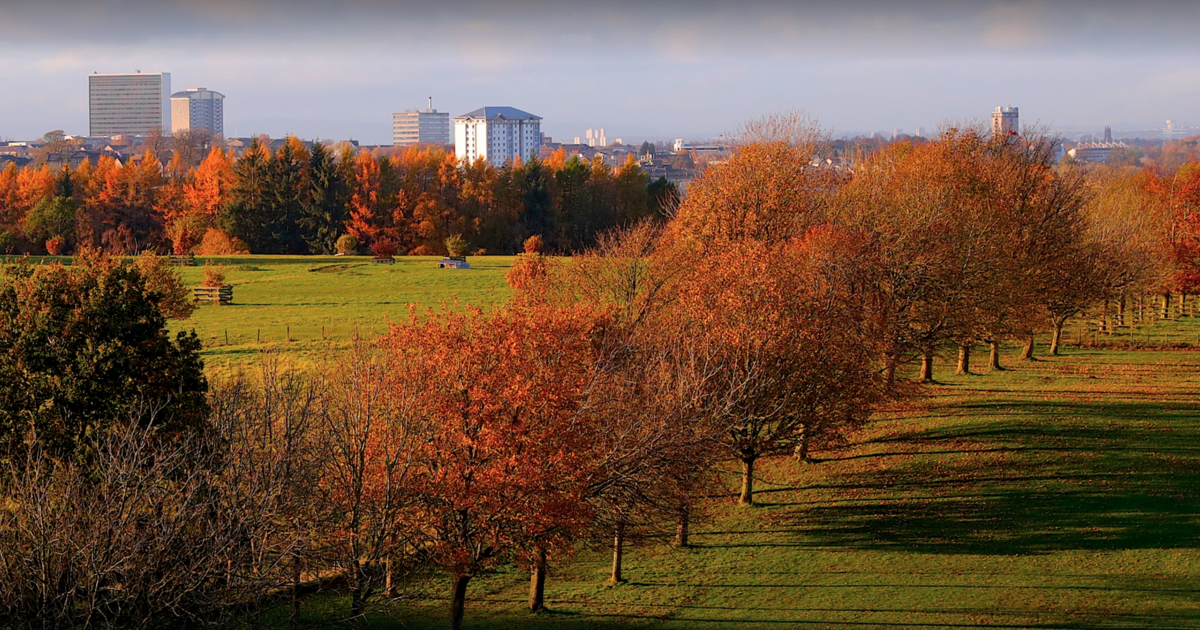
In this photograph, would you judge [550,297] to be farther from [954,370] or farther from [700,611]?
[700,611]

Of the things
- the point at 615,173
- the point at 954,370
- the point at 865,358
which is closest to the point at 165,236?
the point at 615,173

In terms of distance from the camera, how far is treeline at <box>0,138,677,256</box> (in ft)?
327

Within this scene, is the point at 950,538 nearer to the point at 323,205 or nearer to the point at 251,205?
the point at 251,205

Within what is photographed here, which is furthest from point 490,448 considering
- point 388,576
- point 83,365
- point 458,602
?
point 83,365

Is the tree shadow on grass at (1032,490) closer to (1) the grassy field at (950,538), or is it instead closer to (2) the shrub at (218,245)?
(1) the grassy field at (950,538)

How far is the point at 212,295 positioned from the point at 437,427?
152ft

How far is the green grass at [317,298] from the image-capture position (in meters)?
50.7

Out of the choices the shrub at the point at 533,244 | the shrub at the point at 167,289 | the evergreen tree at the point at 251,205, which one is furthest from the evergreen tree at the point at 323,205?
the shrub at the point at 167,289

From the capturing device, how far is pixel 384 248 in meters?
94.5

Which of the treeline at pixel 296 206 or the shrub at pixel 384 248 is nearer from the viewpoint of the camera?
the shrub at pixel 384 248

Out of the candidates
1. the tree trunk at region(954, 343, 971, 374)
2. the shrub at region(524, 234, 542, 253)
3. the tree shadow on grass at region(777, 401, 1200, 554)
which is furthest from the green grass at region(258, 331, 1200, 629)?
the shrub at region(524, 234, 542, 253)

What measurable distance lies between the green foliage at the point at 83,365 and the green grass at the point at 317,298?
15769 millimetres

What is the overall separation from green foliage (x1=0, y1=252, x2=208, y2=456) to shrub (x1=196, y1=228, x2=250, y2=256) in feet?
240

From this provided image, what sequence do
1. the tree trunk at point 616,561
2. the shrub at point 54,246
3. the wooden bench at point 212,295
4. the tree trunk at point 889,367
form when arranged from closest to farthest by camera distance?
the tree trunk at point 616,561 < the tree trunk at point 889,367 < the wooden bench at point 212,295 < the shrub at point 54,246
